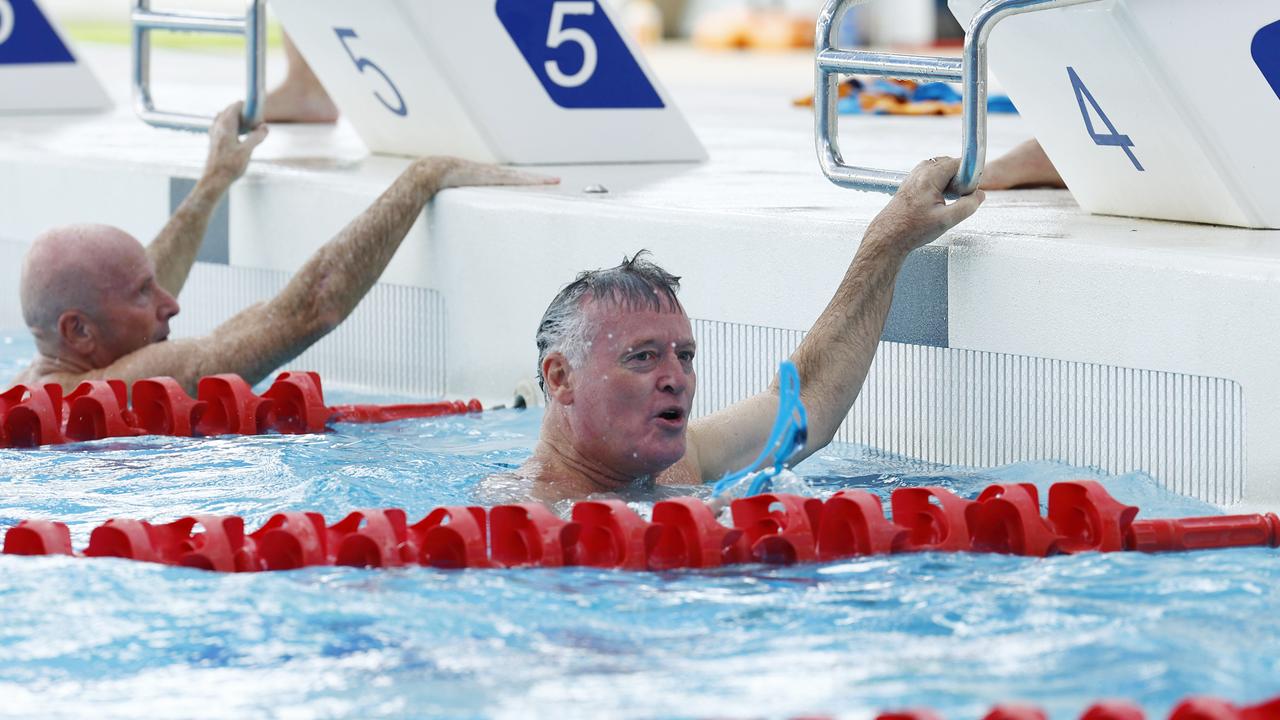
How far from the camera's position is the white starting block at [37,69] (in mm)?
7746

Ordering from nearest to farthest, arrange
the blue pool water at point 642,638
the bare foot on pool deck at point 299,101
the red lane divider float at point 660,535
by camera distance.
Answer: the blue pool water at point 642,638, the red lane divider float at point 660,535, the bare foot on pool deck at point 299,101

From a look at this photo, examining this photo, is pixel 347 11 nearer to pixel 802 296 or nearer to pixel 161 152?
pixel 161 152

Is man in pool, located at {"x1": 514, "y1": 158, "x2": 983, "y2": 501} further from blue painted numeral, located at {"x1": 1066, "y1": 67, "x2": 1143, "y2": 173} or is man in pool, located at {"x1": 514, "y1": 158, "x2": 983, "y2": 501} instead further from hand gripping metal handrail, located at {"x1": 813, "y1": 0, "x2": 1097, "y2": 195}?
blue painted numeral, located at {"x1": 1066, "y1": 67, "x2": 1143, "y2": 173}

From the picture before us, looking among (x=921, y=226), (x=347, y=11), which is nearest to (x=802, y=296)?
(x=921, y=226)

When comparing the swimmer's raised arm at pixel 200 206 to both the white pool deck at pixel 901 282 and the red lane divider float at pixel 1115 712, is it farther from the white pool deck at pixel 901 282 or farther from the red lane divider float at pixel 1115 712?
the red lane divider float at pixel 1115 712

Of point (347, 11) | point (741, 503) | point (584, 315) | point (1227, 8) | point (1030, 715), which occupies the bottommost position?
point (1030, 715)

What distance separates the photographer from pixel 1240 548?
297 centimetres

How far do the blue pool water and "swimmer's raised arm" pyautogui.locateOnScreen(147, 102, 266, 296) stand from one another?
219 centimetres

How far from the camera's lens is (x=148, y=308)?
429 cm

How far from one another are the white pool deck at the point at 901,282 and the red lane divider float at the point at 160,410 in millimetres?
581

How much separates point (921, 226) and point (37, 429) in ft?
6.24

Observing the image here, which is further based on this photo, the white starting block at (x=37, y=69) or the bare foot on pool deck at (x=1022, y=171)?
the white starting block at (x=37, y=69)

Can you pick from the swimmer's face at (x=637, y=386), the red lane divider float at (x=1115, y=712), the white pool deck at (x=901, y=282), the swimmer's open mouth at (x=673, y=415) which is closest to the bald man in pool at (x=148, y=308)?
the white pool deck at (x=901, y=282)

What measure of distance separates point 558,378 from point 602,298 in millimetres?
162
